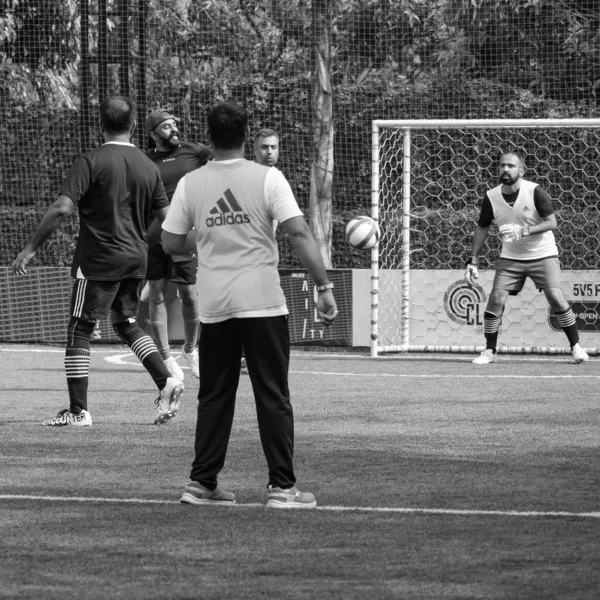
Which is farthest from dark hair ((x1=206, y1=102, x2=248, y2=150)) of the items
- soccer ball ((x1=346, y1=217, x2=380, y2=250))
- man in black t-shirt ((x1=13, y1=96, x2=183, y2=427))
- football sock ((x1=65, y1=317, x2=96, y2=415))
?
soccer ball ((x1=346, y1=217, x2=380, y2=250))

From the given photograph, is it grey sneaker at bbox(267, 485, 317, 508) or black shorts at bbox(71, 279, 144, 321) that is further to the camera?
black shorts at bbox(71, 279, 144, 321)

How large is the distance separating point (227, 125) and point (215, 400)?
48.9 inches

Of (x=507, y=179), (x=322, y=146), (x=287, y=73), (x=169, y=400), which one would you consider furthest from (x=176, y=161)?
(x=287, y=73)

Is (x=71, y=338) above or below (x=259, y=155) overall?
below

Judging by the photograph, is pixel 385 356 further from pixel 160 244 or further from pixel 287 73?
pixel 287 73

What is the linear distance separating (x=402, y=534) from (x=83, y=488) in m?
1.88

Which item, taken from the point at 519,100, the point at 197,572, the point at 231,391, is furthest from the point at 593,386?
the point at 519,100

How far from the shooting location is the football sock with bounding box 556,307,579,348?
14.0m

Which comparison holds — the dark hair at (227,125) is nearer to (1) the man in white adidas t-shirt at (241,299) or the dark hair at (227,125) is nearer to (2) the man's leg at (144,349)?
(1) the man in white adidas t-shirt at (241,299)

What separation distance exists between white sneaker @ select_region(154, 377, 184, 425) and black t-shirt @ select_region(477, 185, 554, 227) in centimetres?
586

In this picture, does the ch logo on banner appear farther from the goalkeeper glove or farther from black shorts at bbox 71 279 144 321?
black shorts at bbox 71 279 144 321

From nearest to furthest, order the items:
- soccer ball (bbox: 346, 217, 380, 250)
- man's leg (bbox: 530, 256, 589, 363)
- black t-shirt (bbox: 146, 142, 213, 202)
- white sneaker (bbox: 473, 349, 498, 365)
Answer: black t-shirt (bbox: 146, 142, 213, 202), soccer ball (bbox: 346, 217, 380, 250), man's leg (bbox: 530, 256, 589, 363), white sneaker (bbox: 473, 349, 498, 365)

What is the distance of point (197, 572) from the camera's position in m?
4.90

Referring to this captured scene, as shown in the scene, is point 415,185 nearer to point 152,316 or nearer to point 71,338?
point 152,316
